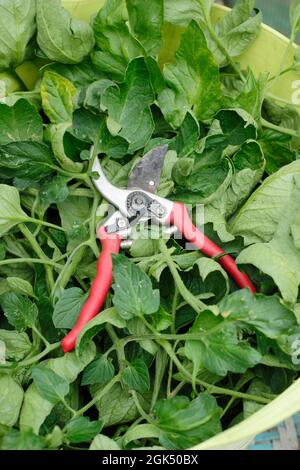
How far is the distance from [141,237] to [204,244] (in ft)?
0.14

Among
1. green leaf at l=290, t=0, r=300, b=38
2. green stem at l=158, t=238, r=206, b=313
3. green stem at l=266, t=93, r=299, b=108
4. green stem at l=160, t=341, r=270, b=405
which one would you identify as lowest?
green stem at l=160, t=341, r=270, b=405

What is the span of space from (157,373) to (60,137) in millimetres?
168

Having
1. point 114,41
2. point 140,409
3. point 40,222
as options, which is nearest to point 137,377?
point 140,409

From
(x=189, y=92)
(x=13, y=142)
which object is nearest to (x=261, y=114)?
(x=189, y=92)

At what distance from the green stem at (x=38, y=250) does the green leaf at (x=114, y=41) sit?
140 mm

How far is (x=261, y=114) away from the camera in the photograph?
545 mm

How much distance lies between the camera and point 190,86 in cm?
49

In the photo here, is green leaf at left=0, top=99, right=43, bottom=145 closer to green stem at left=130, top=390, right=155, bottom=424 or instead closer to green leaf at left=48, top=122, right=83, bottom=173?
green leaf at left=48, top=122, right=83, bottom=173

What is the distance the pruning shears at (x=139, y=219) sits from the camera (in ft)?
1.38

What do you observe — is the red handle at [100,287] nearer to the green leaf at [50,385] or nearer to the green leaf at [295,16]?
the green leaf at [50,385]

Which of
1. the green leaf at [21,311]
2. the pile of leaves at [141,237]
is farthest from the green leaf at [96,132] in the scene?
the green leaf at [21,311]

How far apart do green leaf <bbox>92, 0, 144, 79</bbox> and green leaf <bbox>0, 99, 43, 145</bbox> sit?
80 millimetres

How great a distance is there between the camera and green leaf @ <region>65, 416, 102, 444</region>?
37cm

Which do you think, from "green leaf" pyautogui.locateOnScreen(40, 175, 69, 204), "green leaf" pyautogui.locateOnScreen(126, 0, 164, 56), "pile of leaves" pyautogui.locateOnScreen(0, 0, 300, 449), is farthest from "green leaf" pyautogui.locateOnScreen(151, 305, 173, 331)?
"green leaf" pyautogui.locateOnScreen(126, 0, 164, 56)
